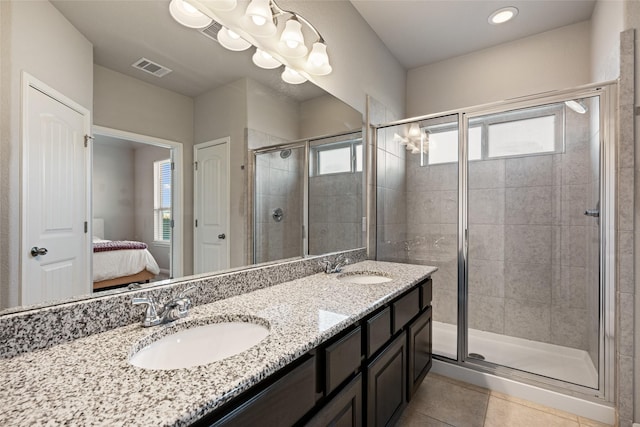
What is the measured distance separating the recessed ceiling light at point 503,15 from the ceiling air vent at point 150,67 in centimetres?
247

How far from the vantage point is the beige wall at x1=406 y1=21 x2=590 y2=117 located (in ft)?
8.12

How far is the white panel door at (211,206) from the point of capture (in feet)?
4.15

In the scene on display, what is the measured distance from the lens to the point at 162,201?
1.15 metres

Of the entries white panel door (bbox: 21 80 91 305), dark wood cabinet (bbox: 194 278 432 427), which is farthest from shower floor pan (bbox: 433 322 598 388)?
white panel door (bbox: 21 80 91 305)

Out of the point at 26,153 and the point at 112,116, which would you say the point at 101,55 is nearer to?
the point at 112,116

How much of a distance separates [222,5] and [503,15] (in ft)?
7.28

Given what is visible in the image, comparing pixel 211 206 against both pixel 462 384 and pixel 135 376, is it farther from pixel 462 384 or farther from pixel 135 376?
pixel 462 384

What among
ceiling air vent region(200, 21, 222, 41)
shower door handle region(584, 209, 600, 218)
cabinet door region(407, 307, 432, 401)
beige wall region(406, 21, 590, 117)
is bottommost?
cabinet door region(407, 307, 432, 401)

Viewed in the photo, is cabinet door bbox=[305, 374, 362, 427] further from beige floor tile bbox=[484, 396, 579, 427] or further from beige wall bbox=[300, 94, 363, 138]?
beige wall bbox=[300, 94, 363, 138]

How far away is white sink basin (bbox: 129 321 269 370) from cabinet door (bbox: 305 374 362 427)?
29 cm

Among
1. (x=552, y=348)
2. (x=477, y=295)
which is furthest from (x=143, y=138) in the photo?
(x=552, y=348)

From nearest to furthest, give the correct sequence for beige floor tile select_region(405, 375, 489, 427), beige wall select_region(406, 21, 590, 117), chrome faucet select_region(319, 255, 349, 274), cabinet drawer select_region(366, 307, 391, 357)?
cabinet drawer select_region(366, 307, 391, 357) → beige floor tile select_region(405, 375, 489, 427) → chrome faucet select_region(319, 255, 349, 274) → beige wall select_region(406, 21, 590, 117)

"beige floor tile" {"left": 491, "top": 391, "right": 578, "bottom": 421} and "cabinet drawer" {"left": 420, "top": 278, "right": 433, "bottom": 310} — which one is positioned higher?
"cabinet drawer" {"left": 420, "top": 278, "right": 433, "bottom": 310}

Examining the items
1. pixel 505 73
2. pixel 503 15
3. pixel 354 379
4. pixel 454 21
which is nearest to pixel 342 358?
pixel 354 379
